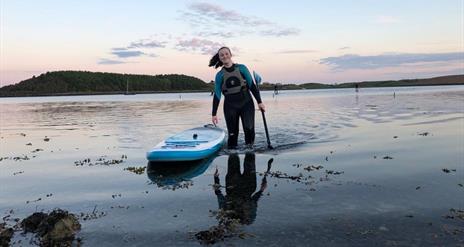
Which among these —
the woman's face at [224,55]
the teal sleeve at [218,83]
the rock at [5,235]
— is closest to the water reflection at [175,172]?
the teal sleeve at [218,83]

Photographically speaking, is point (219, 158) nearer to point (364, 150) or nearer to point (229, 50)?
point (229, 50)

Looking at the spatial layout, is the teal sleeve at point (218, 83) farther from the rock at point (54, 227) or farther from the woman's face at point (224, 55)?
the rock at point (54, 227)

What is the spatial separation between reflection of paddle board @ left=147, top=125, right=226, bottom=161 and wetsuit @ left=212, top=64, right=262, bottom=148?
0.99 meters

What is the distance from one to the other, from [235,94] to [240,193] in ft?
19.6

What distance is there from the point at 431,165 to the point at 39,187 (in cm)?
1104

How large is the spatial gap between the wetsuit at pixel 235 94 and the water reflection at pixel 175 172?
1.73 meters

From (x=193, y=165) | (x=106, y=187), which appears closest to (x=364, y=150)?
(x=193, y=165)

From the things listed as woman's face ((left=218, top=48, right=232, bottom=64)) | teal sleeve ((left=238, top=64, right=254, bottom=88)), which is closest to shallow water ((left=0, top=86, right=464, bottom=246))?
teal sleeve ((left=238, top=64, right=254, bottom=88))

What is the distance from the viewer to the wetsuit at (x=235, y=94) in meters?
14.7

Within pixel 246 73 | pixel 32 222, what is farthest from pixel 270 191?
pixel 246 73

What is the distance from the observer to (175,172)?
1255 cm

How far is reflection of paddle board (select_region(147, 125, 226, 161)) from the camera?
12977mm

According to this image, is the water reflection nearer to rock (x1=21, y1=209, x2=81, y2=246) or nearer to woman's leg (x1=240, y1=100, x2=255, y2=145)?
woman's leg (x1=240, y1=100, x2=255, y2=145)

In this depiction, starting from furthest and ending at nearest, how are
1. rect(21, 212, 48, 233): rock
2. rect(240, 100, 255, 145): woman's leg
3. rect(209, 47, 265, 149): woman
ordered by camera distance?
rect(240, 100, 255, 145): woman's leg, rect(209, 47, 265, 149): woman, rect(21, 212, 48, 233): rock
